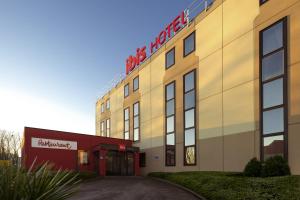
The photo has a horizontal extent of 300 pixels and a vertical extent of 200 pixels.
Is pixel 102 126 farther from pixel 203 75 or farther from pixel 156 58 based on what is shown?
pixel 203 75

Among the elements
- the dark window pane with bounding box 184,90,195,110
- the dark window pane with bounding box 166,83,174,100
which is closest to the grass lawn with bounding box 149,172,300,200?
the dark window pane with bounding box 184,90,195,110

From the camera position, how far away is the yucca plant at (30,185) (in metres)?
4.99

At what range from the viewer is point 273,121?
16.2 metres

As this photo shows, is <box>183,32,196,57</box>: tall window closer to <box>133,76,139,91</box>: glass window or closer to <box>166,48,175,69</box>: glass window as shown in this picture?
<box>166,48,175,69</box>: glass window

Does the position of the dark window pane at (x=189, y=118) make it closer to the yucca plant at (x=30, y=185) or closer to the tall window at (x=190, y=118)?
the tall window at (x=190, y=118)

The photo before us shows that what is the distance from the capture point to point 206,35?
75.4 ft

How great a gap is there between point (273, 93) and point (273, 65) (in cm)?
149

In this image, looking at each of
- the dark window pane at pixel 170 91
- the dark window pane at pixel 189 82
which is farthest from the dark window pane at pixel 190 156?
the dark window pane at pixel 170 91

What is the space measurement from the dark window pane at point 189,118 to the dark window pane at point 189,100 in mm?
438

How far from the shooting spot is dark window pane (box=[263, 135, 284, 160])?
15.6 metres

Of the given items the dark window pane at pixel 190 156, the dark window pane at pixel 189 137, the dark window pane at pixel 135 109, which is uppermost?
the dark window pane at pixel 135 109

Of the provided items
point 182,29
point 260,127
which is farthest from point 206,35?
point 260,127

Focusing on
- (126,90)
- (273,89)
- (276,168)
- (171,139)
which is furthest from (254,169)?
(126,90)

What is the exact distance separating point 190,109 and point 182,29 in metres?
7.23
